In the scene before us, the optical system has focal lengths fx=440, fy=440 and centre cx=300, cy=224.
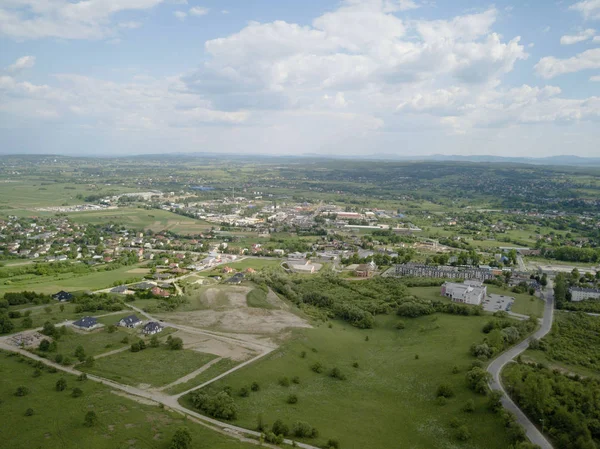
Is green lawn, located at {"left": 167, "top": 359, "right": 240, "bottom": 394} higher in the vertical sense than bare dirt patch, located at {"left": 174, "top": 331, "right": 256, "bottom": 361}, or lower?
higher

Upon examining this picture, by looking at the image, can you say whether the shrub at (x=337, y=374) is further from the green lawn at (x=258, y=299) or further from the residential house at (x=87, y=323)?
the residential house at (x=87, y=323)

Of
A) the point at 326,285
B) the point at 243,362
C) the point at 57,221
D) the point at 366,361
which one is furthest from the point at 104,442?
the point at 57,221

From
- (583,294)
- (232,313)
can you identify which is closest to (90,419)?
(232,313)

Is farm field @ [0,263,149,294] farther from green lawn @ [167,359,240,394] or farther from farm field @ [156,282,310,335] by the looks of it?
green lawn @ [167,359,240,394]

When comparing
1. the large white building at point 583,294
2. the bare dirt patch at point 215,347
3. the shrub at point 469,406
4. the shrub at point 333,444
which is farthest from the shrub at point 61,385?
the large white building at point 583,294

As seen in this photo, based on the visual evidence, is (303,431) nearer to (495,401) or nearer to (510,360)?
(495,401)

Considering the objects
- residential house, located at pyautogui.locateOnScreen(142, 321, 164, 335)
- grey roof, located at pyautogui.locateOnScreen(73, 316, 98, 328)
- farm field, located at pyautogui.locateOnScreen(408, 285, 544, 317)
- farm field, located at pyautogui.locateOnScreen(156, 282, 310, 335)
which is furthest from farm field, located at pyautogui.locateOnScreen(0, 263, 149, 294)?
farm field, located at pyautogui.locateOnScreen(408, 285, 544, 317)
